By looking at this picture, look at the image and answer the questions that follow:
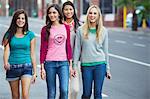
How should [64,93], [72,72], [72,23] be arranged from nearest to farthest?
[64,93] → [72,72] → [72,23]

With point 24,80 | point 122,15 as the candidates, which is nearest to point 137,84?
point 24,80

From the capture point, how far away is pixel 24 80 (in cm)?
688

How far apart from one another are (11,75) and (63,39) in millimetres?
809

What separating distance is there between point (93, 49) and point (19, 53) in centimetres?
96

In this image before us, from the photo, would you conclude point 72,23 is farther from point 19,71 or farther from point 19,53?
point 19,71

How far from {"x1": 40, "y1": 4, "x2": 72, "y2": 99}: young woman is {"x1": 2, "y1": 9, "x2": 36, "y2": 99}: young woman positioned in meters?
0.16

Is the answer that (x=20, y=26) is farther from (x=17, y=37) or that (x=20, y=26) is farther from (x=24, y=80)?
(x=24, y=80)

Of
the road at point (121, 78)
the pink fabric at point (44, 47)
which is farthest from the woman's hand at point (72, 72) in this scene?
the road at point (121, 78)

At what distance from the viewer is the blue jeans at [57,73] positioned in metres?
6.96

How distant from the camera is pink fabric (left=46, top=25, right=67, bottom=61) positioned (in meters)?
6.93

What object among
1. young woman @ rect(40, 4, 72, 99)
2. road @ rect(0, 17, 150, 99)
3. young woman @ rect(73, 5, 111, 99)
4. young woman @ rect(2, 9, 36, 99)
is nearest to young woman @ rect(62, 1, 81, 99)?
young woman @ rect(73, 5, 111, 99)

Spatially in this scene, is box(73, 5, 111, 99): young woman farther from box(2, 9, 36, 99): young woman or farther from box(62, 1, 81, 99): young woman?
box(2, 9, 36, 99): young woman

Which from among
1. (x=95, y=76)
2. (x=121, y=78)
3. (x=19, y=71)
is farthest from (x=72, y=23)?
(x=121, y=78)

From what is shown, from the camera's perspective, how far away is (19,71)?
689 cm
